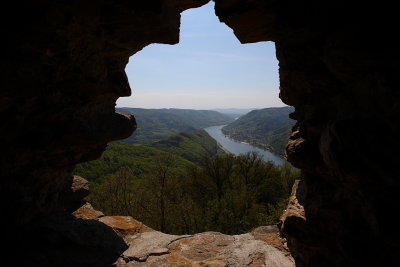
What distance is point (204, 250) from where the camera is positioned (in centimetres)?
742

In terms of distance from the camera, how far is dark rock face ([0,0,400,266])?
161 inches

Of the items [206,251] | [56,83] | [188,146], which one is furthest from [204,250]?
[188,146]

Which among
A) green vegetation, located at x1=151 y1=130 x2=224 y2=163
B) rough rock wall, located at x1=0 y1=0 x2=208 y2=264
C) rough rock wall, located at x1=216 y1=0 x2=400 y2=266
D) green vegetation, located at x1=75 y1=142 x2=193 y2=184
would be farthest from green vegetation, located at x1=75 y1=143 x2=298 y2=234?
green vegetation, located at x1=151 y1=130 x2=224 y2=163

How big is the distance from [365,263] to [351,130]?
2.40 meters

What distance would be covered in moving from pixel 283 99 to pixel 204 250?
4.98 m

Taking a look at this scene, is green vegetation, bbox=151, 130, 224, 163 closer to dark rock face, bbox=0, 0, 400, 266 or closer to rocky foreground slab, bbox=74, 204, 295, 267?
rocky foreground slab, bbox=74, 204, 295, 267

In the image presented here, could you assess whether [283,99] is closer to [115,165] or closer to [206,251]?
[206,251]

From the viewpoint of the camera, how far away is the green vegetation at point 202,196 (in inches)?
798

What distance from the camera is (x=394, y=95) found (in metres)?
3.76

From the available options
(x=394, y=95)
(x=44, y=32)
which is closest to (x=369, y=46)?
(x=394, y=95)

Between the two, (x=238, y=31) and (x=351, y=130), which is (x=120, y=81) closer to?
(x=238, y=31)

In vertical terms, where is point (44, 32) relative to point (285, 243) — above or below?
above

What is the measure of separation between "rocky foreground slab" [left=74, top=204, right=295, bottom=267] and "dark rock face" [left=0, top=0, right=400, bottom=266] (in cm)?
70

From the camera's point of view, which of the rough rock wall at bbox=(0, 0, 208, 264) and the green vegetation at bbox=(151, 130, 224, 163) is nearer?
the rough rock wall at bbox=(0, 0, 208, 264)
